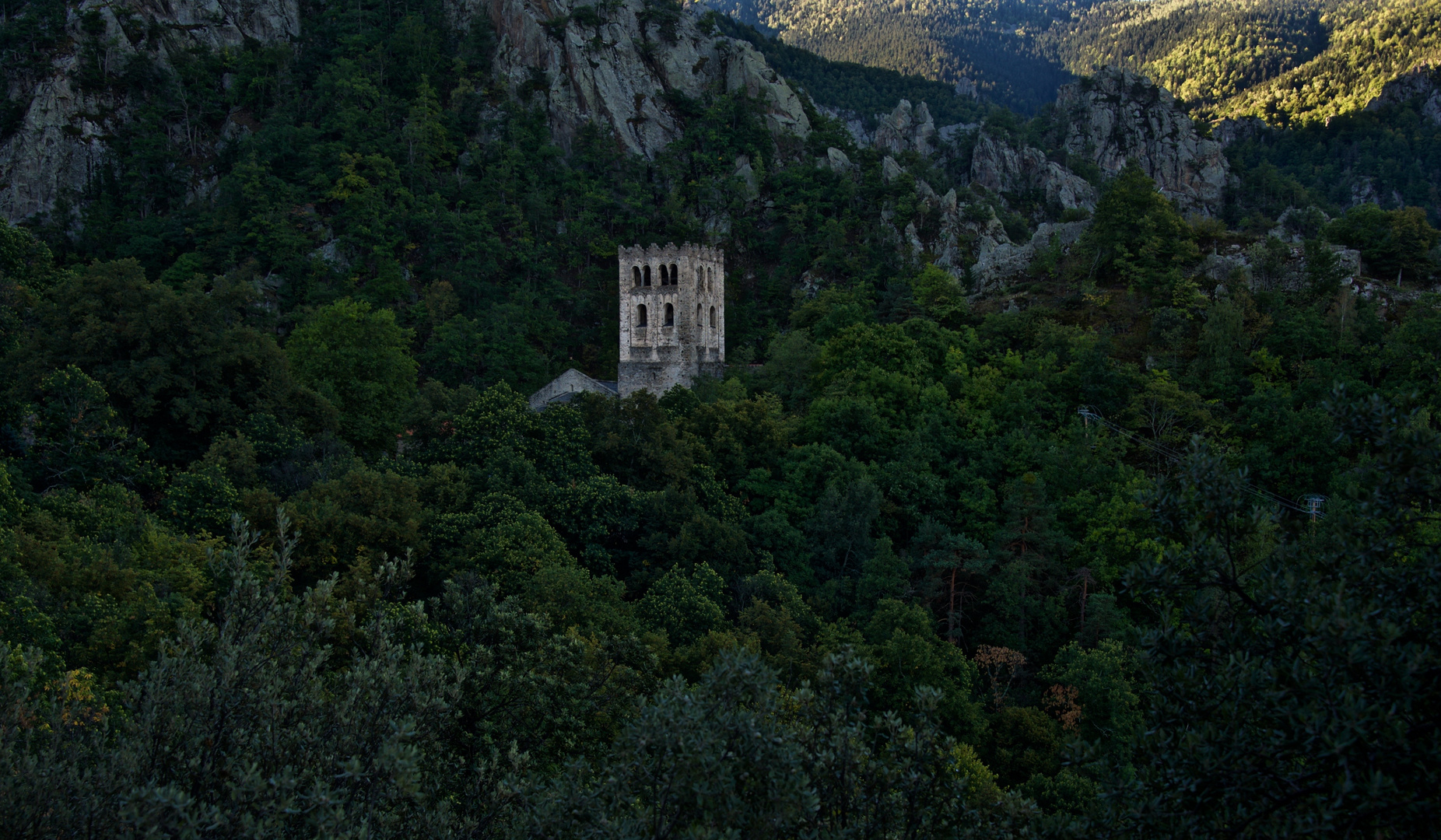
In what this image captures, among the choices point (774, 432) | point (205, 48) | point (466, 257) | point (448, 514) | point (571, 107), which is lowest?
point (448, 514)

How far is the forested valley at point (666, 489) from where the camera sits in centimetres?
859

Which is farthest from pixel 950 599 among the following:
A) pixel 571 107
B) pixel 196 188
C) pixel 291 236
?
pixel 196 188

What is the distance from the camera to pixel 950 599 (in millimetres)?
29438

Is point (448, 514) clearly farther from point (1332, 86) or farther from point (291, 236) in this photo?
point (1332, 86)

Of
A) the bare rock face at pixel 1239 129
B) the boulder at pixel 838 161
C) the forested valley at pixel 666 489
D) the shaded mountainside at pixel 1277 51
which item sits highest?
the shaded mountainside at pixel 1277 51

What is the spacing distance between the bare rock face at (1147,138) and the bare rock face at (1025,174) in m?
6.27

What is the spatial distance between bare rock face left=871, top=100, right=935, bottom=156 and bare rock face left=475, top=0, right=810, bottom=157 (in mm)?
29522

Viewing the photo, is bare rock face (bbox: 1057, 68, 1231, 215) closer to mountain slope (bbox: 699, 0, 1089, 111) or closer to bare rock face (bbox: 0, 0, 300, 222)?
mountain slope (bbox: 699, 0, 1089, 111)

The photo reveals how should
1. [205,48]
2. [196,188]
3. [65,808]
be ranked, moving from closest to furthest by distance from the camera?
[65,808] < [196,188] < [205,48]

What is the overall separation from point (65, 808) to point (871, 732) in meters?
18.3

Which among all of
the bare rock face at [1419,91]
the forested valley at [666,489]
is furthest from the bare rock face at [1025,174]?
the bare rock face at [1419,91]

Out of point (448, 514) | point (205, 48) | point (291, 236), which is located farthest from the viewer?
point (205, 48)

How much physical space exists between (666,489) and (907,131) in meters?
85.1

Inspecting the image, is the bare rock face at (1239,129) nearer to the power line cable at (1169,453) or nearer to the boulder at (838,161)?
the boulder at (838,161)
